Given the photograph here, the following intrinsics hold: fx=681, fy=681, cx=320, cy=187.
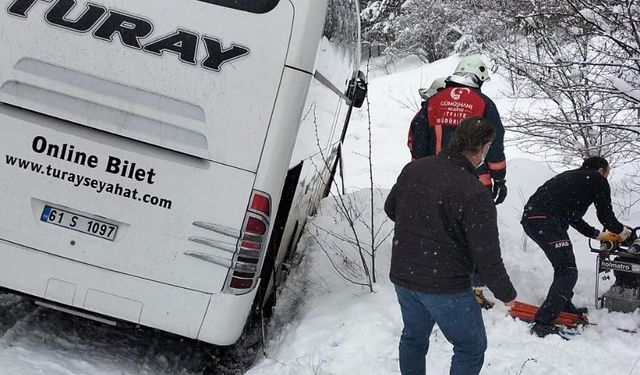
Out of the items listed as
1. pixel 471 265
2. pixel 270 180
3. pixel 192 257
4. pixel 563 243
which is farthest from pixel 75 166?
pixel 563 243

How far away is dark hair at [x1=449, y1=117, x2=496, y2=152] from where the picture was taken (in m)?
3.67

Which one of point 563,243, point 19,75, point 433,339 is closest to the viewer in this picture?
point 19,75

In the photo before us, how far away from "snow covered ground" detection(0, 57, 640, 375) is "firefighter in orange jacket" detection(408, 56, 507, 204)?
1213 mm

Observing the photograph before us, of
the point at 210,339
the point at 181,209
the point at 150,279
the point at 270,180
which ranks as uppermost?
the point at 270,180

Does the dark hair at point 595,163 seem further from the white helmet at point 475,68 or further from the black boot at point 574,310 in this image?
the black boot at point 574,310

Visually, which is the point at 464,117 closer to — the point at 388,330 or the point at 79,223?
the point at 388,330

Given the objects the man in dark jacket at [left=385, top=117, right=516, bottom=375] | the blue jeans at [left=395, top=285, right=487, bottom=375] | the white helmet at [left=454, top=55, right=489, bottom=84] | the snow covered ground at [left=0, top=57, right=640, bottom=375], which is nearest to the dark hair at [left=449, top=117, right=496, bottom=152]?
the man in dark jacket at [left=385, top=117, right=516, bottom=375]

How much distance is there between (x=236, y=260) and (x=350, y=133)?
15.3 m

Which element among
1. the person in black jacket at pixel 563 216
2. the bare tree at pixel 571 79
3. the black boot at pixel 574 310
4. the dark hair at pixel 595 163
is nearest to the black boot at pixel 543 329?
the person in black jacket at pixel 563 216

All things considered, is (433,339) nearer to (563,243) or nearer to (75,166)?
(563,243)

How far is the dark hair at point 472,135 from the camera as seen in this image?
12.0ft

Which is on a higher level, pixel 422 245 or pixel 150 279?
pixel 422 245

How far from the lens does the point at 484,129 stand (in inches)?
145

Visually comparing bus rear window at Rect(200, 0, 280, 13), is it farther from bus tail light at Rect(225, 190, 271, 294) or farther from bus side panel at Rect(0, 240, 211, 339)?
bus side panel at Rect(0, 240, 211, 339)
